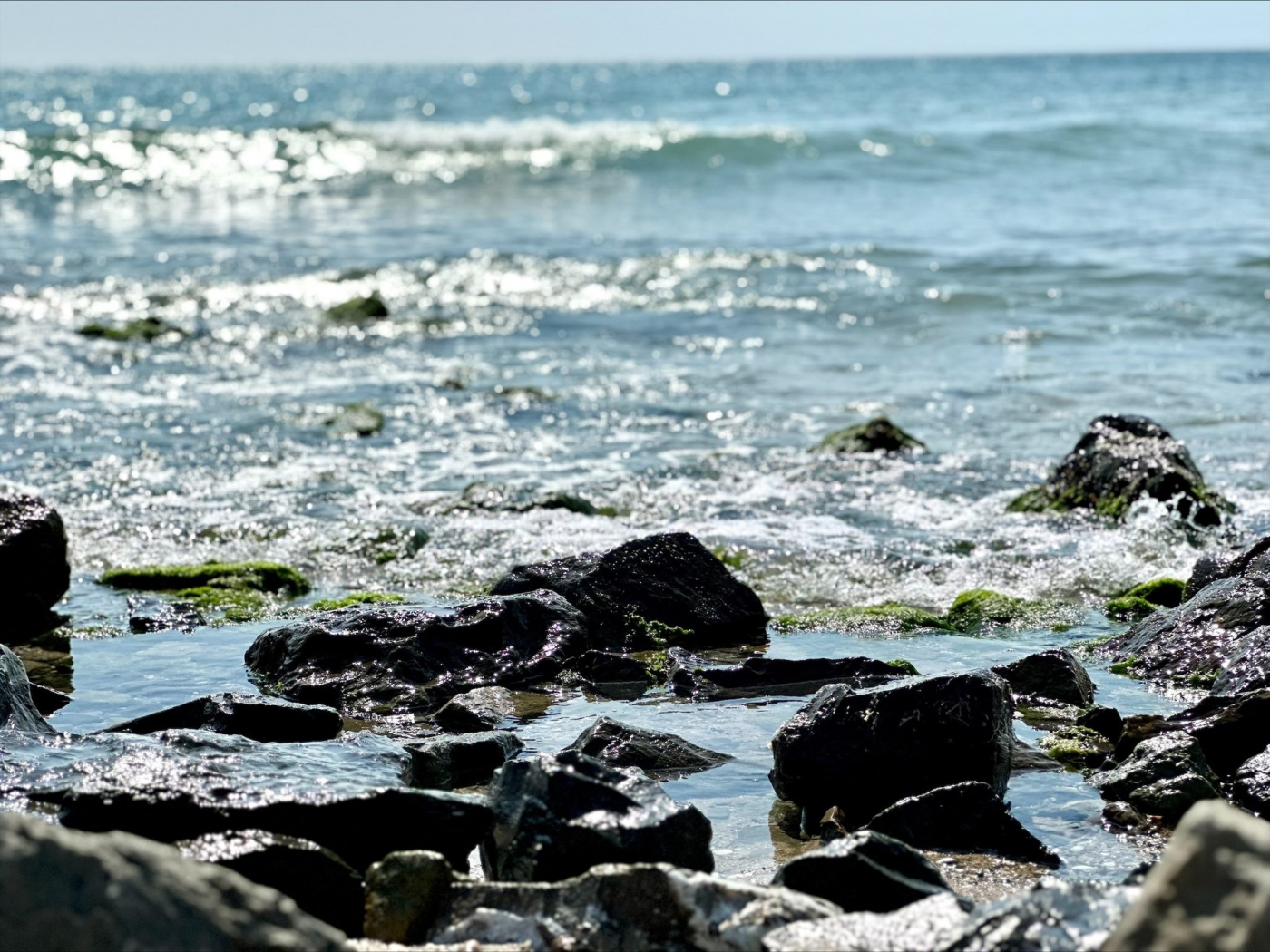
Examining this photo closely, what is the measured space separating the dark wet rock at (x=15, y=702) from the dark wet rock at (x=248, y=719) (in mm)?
315

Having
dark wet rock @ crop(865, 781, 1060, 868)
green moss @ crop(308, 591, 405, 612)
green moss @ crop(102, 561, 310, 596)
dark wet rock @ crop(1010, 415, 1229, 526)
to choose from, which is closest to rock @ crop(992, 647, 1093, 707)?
dark wet rock @ crop(865, 781, 1060, 868)

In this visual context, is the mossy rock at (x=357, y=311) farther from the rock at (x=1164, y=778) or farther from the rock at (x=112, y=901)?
the rock at (x=112, y=901)

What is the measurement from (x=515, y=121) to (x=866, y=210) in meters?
31.2

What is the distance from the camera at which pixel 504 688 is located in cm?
694

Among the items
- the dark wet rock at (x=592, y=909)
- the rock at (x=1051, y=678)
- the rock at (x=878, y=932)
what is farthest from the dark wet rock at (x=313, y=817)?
the rock at (x=1051, y=678)

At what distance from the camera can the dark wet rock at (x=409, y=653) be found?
271 inches

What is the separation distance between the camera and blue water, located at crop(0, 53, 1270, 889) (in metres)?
9.48

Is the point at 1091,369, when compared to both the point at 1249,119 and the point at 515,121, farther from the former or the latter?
the point at 515,121

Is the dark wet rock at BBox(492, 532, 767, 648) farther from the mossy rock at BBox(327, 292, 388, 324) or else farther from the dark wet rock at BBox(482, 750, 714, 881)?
the mossy rock at BBox(327, 292, 388, 324)

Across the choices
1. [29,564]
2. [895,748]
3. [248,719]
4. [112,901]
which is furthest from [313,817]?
[29,564]

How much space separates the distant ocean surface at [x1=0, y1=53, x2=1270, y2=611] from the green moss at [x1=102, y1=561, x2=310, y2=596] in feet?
0.86

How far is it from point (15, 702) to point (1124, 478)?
7.15 m

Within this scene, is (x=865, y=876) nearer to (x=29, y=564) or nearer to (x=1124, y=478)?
(x=29, y=564)

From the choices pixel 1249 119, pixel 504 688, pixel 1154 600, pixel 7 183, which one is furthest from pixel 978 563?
pixel 1249 119
